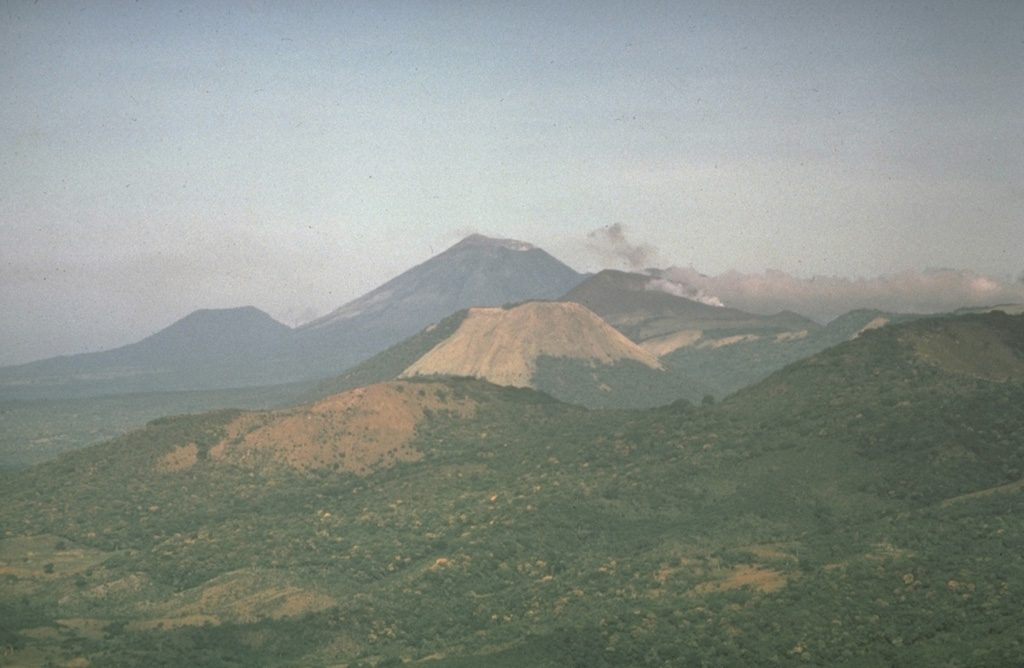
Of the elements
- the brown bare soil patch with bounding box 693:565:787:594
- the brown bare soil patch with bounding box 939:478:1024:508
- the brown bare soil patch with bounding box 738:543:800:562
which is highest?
the brown bare soil patch with bounding box 939:478:1024:508

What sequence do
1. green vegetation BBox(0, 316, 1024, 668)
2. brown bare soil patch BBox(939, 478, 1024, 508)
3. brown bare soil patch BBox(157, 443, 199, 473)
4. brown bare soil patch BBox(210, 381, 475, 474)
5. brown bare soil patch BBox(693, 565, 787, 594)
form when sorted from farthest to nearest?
brown bare soil patch BBox(210, 381, 475, 474), brown bare soil patch BBox(157, 443, 199, 473), brown bare soil patch BBox(939, 478, 1024, 508), brown bare soil patch BBox(693, 565, 787, 594), green vegetation BBox(0, 316, 1024, 668)

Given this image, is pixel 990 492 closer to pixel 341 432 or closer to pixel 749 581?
pixel 749 581

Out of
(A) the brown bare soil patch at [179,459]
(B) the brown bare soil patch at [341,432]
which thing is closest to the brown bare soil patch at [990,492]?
(B) the brown bare soil patch at [341,432]

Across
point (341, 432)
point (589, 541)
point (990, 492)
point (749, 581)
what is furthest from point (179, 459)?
point (990, 492)

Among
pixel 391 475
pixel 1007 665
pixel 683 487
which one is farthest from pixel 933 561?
pixel 391 475

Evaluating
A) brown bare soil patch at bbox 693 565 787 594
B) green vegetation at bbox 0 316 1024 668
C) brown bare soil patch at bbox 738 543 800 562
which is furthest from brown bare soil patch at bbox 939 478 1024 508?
brown bare soil patch at bbox 693 565 787 594

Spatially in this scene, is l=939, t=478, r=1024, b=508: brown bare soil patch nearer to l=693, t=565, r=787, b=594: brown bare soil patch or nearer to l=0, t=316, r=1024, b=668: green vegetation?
l=0, t=316, r=1024, b=668: green vegetation
